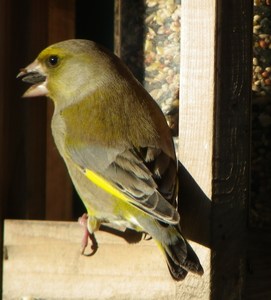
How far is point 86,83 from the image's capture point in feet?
10.2

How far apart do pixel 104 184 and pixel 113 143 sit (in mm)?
124

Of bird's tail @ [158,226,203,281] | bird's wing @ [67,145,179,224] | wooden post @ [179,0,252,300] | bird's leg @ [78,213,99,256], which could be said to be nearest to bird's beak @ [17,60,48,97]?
bird's wing @ [67,145,179,224]

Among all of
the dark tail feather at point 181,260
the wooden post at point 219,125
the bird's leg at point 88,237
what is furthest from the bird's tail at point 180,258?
the bird's leg at point 88,237

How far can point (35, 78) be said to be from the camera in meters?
3.19

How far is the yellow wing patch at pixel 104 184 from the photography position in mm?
2627

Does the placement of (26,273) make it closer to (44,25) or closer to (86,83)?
(86,83)

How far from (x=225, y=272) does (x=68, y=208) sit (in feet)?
4.41

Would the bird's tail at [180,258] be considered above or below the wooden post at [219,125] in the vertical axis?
below

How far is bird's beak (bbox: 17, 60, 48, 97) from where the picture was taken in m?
3.13

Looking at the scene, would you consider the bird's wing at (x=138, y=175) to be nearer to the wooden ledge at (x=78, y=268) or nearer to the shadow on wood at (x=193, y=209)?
the shadow on wood at (x=193, y=209)

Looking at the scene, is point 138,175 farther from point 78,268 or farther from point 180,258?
point 78,268

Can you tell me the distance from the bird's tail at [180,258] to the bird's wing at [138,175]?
81mm

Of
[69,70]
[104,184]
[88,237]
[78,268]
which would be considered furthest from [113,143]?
[69,70]

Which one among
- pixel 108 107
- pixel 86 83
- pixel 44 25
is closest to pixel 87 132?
pixel 108 107
